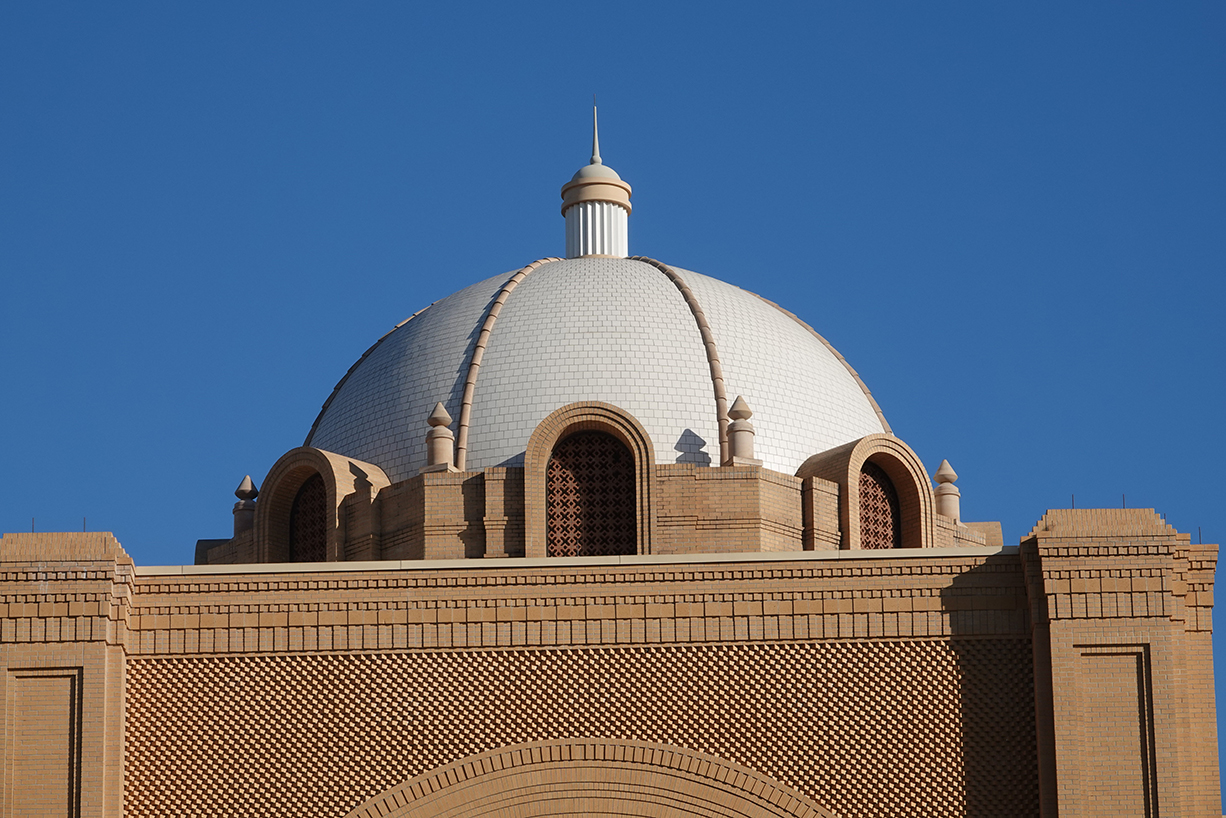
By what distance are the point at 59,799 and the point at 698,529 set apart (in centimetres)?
644

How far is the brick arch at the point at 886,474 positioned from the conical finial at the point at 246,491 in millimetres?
5861

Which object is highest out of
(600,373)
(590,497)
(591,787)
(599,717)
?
(600,373)

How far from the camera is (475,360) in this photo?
21.9 meters

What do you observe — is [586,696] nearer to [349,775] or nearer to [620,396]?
[349,775]

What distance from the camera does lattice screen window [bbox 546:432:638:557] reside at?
65.5 feet

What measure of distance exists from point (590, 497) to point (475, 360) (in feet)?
8.29

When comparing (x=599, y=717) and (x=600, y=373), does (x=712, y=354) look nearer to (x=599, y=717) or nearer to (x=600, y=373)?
(x=600, y=373)

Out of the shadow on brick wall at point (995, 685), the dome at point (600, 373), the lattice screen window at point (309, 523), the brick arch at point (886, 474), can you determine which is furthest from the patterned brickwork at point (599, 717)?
the dome at point (600, 373)

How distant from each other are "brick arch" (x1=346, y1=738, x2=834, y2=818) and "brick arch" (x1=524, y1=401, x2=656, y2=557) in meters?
3.53

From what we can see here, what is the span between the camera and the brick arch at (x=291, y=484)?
20906 mm

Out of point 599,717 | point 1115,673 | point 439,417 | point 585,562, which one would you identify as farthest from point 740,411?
point 1115,673

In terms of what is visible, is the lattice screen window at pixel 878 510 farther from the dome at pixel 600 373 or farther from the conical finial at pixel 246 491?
the conical finial at pixel 246 491

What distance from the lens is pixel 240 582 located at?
679 inches

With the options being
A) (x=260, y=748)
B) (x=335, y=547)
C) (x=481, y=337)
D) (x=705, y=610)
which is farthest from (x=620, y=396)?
(x=260, y=748)
